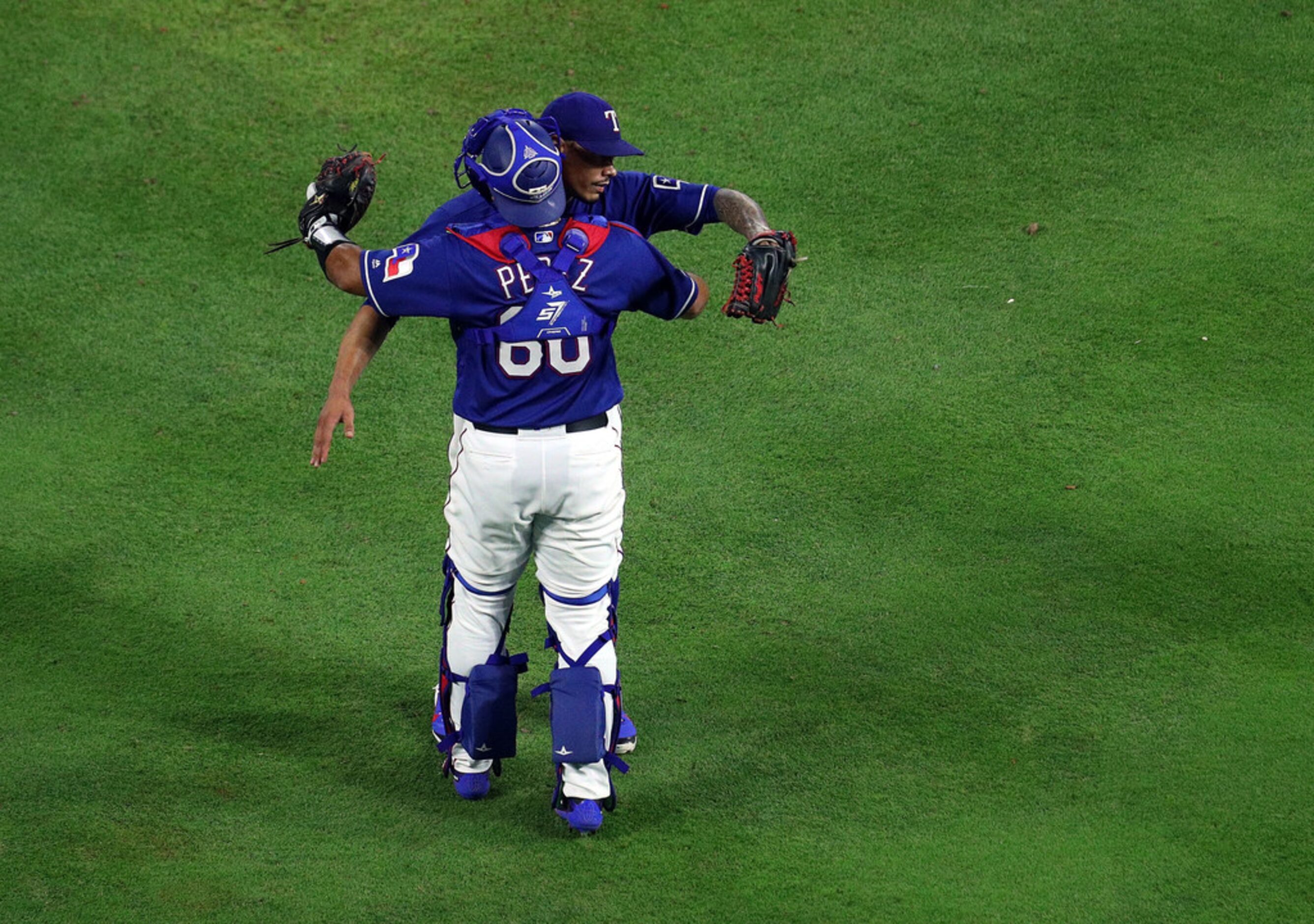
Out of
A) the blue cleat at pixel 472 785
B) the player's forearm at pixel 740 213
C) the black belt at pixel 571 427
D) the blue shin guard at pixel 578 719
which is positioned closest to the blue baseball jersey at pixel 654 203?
the player's forearm at pixel 740 213

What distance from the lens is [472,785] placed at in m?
5.22

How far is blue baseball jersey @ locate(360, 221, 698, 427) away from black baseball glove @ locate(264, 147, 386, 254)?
1.29 ft

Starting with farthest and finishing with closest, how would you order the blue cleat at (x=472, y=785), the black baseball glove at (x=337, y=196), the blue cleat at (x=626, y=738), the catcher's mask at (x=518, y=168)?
the blue cleat at (x=626, y=738) → the blue cleat at (x=472, y=785) → the black baseball glove at (x=337, y=196) → the catcher's mask at (x=518, y=168)

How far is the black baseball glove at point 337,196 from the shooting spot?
194 inches

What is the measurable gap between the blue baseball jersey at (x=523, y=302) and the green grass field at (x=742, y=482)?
1.53 metres

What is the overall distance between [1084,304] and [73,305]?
18.4 ft

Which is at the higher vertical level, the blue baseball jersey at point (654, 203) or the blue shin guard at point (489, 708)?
the blue baseball jersey at point (654, 203)

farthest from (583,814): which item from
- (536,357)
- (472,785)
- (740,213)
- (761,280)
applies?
(740,213)

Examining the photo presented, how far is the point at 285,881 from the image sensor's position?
4816mm

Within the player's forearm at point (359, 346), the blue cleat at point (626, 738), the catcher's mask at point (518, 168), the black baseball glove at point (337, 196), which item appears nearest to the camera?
the catcher's mask at point (518, 168)

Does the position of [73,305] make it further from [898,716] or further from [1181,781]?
[1181,781]

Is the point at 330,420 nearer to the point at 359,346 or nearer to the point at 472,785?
the point at 359,346

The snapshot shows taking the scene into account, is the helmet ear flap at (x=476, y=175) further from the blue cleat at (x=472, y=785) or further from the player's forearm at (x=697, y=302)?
the blue cleat at (x=472, y=785)

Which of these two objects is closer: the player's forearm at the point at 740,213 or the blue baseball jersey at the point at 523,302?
the blue baseball jersey at the point at 523,302
